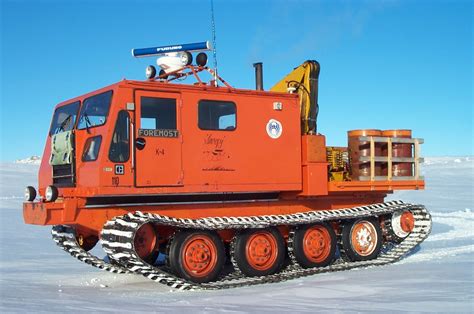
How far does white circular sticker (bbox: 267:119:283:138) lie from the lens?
11.3 m

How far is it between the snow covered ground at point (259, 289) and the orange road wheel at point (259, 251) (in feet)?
2.22

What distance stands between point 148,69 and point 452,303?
23.3 ft

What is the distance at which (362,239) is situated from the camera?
1234 centimetres

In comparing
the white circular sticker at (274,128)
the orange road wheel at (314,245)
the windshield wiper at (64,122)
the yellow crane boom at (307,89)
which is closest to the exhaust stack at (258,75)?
the yellow crane boom at (307,89)

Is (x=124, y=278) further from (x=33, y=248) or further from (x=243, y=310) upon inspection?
(x=33, y=248)

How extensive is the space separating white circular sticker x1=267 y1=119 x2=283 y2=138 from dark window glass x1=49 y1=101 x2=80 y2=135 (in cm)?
364

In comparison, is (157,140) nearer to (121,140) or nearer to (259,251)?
(121,140)

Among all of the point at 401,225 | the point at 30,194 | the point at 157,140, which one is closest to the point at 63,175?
the point at 30,194

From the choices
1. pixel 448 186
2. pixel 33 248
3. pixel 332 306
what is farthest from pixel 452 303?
pixel 448 186

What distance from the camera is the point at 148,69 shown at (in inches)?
460

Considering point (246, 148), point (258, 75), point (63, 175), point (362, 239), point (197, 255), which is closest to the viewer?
point (197, 255)

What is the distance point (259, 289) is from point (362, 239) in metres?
3.62

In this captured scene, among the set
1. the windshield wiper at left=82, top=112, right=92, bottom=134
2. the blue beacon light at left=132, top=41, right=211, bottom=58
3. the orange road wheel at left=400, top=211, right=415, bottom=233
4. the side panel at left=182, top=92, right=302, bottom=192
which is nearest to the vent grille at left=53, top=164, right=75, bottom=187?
the windshield wiper at left=82, top=112, right=92, bottom=134

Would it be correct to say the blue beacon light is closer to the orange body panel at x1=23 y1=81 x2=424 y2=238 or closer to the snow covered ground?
the orange body panel at x1=23 y1=81 x2=424 y2=238
